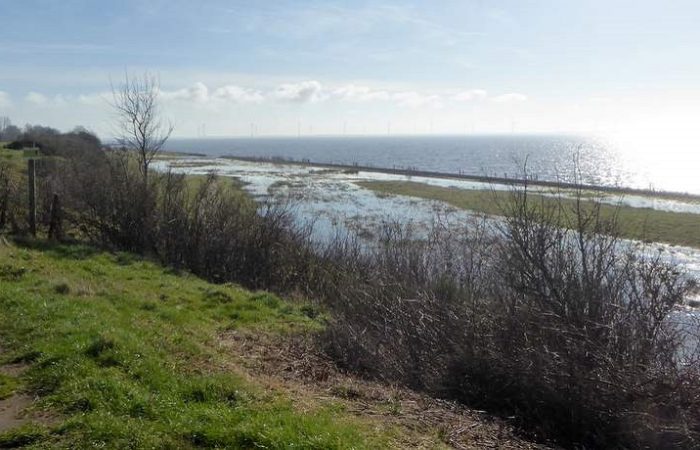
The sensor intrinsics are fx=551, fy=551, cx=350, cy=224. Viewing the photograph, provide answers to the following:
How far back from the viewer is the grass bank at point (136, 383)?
5.01 meters

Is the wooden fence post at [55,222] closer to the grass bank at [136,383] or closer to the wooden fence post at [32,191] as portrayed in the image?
the wooden fence post at [32,191]

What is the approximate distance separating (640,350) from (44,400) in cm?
790

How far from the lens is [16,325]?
7.74 metres

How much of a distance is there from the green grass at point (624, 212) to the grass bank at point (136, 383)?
1446 cm

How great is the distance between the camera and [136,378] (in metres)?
6.21

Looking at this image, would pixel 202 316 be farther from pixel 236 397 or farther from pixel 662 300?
pixel 662 300

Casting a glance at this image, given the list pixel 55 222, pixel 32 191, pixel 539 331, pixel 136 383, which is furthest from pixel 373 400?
pixel 55 222

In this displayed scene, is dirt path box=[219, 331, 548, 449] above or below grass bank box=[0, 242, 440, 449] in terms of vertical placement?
below

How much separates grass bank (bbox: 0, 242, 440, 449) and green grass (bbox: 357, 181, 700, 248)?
47.4ft

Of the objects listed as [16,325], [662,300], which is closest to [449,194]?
[662,300]

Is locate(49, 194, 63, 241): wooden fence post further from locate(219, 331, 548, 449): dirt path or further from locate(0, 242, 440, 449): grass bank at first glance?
locate(219, 331, 548, 449): dirt path

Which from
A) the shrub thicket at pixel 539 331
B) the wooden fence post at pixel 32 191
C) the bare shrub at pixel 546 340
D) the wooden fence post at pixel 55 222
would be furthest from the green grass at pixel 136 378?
the wooden fence post at pixel 55 222

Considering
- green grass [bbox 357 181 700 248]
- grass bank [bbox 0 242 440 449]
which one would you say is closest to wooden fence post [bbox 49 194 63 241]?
grass bank [bbox 0 242 440 449]

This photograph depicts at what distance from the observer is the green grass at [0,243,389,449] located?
5.00 m
